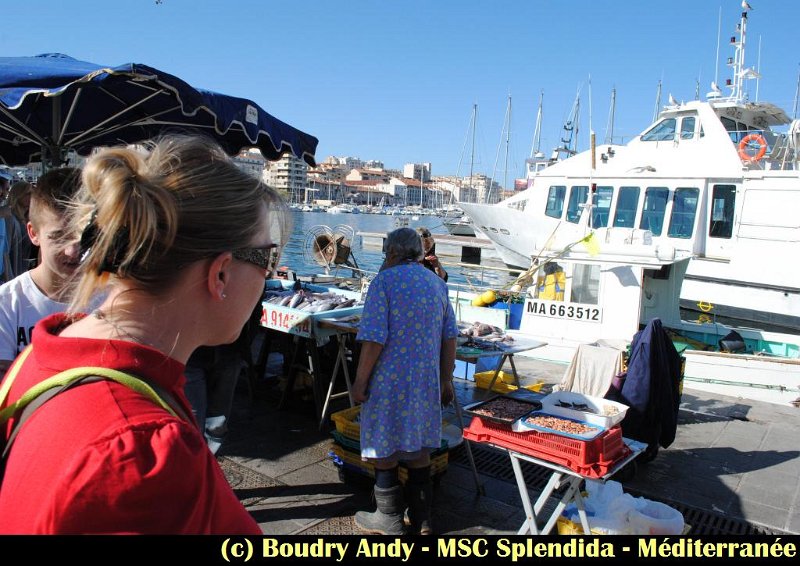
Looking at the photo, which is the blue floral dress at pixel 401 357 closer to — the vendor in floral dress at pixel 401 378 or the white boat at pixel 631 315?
the vendor in floral dress at pixel 401 378

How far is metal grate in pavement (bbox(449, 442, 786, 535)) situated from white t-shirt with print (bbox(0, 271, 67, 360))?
3547 millimetres

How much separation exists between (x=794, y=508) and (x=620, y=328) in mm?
4125

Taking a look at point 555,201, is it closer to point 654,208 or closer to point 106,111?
point 654,208

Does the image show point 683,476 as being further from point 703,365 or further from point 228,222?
point 228,222

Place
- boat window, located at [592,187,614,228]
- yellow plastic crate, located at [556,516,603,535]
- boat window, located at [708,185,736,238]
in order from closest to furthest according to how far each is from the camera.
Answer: yellow plastic crate, located at [556,516,603,535] → boat window, located at [708,185,736,238] → boat window, located at [592,187,614,228]

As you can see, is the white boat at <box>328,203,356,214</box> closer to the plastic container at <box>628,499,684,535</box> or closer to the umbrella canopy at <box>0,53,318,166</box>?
the umbrella canopy at <box>0,53,318,166</box>

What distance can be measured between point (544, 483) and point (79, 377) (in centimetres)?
449

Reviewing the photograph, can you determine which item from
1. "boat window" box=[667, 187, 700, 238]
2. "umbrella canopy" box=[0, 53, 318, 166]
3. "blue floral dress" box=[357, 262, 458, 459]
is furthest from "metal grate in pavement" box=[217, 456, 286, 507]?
"boat window" box=[667, 187, 700, 238]

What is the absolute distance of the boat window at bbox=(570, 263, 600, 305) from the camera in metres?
8.87

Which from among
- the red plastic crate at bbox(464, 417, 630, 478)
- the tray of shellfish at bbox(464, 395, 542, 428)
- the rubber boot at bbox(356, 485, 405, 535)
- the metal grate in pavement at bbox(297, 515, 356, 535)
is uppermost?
the tray of shellfish at bbox(464, 395, 542, 428)

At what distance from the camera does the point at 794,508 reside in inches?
180
